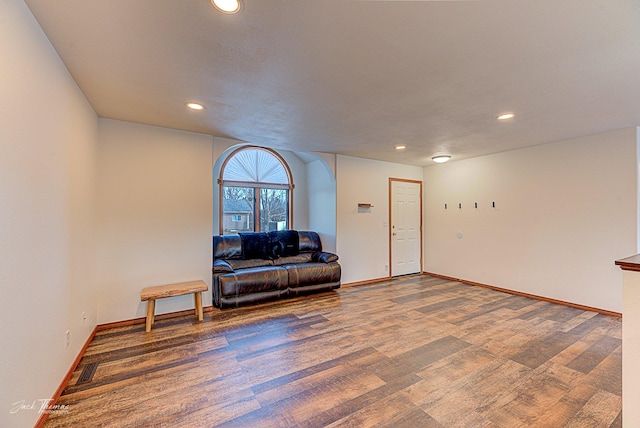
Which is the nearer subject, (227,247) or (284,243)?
(227,247)

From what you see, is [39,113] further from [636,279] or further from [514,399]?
[514,399]

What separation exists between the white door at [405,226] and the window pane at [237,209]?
3.02 metres

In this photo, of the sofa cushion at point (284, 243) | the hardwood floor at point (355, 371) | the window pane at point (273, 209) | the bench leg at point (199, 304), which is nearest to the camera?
the hardwood floor at point (355, 371)

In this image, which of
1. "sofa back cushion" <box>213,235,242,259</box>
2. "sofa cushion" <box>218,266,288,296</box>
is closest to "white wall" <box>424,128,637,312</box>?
"sofa cushion" <box>218,266,288,296</box>

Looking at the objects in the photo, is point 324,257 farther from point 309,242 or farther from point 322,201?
point 322,201

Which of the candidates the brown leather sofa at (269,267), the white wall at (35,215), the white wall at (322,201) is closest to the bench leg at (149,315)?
the white wall at (35,215)

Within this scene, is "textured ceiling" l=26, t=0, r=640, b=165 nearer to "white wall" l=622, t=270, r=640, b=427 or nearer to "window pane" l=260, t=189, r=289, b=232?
"white wall" l=622, t=270, r=640, b=427

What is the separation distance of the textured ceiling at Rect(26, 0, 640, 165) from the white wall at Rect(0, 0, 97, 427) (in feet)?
0.87

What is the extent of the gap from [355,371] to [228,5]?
2754mm

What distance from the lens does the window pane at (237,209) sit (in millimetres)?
5152

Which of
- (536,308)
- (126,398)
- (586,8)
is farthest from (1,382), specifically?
(536,308)

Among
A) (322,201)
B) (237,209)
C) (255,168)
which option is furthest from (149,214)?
(322,201)

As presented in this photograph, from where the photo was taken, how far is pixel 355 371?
2.32 m

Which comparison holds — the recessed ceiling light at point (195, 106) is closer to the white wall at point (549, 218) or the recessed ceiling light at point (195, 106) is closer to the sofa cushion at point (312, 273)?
the sofa cushion at point (312, 273)
